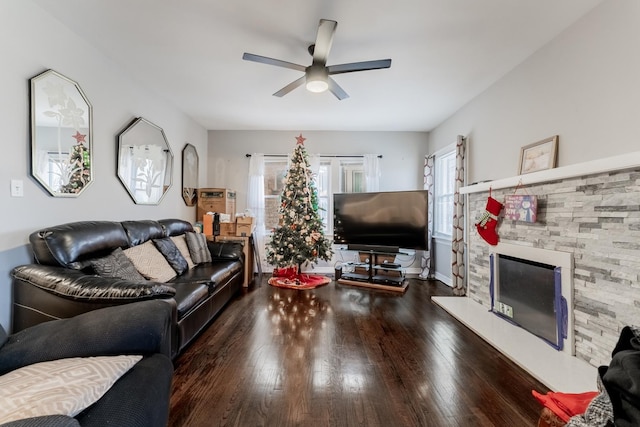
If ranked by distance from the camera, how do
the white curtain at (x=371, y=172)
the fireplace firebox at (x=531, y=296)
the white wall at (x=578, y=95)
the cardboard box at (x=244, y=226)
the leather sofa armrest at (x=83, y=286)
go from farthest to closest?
the white curtain at (x=371, y=172)
the cardboard box at (x=244, y=226)
the fireplace firebox at (x=531, y=296)
the white wall at (x=578, y=95)
the leather sofa armrest at (x=83, y=286)

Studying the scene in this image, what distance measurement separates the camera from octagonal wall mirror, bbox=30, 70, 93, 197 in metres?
2.03

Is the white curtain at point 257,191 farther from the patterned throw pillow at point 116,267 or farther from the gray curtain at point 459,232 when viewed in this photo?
the gray curtain at point 459,232

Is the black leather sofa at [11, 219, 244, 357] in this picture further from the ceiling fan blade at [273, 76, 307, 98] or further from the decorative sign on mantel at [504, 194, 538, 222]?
the decorative sign on mantel at [504, 194, 538, 222]

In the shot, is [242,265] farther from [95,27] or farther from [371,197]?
[95,27]

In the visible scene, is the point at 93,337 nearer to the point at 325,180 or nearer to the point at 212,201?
the point at 212,201

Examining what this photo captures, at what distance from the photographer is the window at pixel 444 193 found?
4520 millimetres

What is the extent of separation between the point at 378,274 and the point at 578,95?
129 inches

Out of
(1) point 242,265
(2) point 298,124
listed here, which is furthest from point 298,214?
(2) point 298,124

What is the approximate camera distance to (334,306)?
3.30 metres

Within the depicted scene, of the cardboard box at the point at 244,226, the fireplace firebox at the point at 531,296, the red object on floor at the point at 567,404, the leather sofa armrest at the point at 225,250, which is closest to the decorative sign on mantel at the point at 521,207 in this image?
the fireplace firebox at the point at 531,296

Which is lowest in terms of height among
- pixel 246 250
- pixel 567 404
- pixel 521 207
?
pixel 567 404

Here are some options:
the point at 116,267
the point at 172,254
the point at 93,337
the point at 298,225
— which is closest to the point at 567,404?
the point at 93,337

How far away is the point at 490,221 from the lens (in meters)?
2.88

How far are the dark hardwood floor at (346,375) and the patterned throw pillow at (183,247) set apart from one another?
2.50ft
